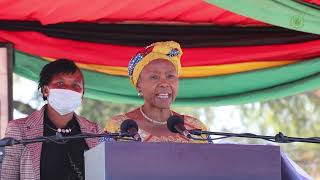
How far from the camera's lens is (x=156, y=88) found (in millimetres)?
4621

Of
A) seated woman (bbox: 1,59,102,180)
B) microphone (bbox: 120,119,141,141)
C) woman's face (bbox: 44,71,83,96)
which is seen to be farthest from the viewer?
woman's face (bbox: 44,71,83,96)

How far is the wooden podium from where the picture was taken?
128 inches

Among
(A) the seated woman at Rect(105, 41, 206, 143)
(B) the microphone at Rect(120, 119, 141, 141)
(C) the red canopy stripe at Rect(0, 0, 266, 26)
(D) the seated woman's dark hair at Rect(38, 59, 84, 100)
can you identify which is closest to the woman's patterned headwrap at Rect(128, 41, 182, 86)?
(A) the seated woman at Rect(105, 41, 206, 143)

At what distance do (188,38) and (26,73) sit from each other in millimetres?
1243

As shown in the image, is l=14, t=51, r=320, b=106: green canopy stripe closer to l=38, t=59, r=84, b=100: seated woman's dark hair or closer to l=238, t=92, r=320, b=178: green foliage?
l=38, t=59, r=84, b=100: seated woman's dark hair

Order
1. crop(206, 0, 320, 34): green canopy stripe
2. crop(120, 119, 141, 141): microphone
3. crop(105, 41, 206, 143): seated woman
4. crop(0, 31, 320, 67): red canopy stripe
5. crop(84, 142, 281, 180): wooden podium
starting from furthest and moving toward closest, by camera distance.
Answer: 1. crop(0, 31, 320, 67): red canopy stripe
2. crop(206, 0, 320, 34): green canopy stripe
3. crop(105, 41, 206, 143): seated woman
4. crop(120, 119, 141, 141): microphone
5. crop(84, 142, 281, 180): wooden podium

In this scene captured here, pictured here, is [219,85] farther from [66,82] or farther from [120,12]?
[66,82]

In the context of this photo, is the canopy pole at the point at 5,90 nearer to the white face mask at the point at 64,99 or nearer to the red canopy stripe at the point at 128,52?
the red canopy stripe at the point at 128,52

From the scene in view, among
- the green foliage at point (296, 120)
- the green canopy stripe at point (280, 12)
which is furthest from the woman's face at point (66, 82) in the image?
A: the green foliage at point (296, 120)

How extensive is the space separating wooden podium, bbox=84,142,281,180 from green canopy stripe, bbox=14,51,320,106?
2.81 meters

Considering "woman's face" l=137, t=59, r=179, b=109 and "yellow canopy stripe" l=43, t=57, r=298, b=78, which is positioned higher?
"yellow canopy stripe" l=43, t=57, r=298, b=78

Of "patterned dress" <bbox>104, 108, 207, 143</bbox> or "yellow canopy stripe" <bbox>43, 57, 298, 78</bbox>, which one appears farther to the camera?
"yellow canopy stripe" <bbox>43, 57, 298, 78</bbox>

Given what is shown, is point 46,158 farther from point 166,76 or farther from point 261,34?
point 261,34

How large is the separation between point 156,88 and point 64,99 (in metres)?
0.65
